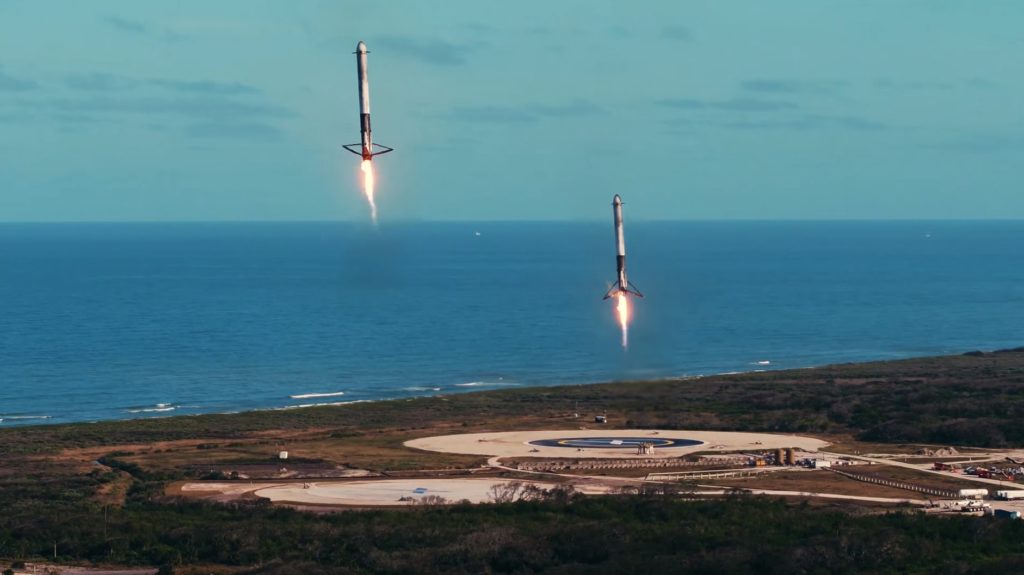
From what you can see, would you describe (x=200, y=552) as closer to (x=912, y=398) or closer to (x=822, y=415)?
(x=822, y=415)

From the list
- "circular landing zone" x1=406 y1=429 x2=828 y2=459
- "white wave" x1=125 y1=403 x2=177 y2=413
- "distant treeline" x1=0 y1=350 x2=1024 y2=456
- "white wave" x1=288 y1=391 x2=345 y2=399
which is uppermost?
"white wave" x1=288 y1=391 x2=345 y2=399

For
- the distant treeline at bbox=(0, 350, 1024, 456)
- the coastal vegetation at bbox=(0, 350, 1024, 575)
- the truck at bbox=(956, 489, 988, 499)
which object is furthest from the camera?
the distant treeline at bbox=(0, 350, 1024, 456)

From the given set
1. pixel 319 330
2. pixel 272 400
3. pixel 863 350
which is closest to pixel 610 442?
pixel 272 400

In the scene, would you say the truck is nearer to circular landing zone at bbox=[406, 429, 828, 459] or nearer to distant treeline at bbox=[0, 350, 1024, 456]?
circular landing zone at bbox=[406, 429, 828, 459]

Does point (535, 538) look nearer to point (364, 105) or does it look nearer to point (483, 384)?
point (364, 105)

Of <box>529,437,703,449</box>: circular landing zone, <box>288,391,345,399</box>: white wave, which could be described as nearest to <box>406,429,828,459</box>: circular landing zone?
<box>529,437,703,449</box>: circular landing zone

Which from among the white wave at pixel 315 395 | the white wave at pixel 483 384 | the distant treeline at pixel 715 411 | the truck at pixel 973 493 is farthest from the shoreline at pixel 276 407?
the truck at pixel 973 493

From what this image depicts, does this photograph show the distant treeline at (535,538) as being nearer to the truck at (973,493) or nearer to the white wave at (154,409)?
the truck at (973,493)

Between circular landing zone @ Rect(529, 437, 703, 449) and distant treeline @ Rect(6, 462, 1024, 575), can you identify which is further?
circular landing zone @ Rect(529, 437, 703, 449)

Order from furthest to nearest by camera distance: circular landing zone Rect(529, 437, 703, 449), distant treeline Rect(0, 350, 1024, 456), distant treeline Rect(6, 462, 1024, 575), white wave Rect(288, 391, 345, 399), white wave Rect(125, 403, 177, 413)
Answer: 1. white wave Rect(288, 391, 345, 399)
2. white wave Rect(125, 403, 177, 413)
3. distant treeline Rect(0, 350, 1024, 456)
4. circular landing zone Rect(529, 437, 703, 449)
5. distant treeline Rect(6, 462, 1024, 575)
